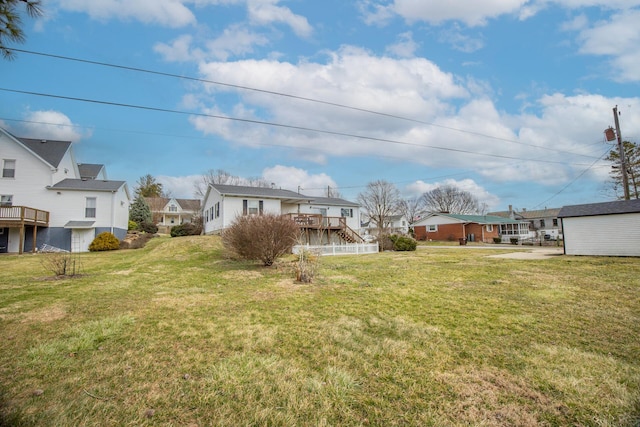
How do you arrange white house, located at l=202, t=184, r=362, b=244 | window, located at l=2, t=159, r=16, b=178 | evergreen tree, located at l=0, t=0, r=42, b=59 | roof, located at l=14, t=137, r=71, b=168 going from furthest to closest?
white house, located at l=202, t=184, r=362, b=244 < roof, located at l=14, t=137, r=71, b=168 < window, located at l=2, t=159, r=16, b=178 < evergreen tree, located at l=0, t=0, r=42, b=59

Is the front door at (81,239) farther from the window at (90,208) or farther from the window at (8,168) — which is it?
the window at (8,168)

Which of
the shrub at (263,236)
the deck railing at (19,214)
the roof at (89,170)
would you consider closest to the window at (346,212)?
the shrub at (263,236)

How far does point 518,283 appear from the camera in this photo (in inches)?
319

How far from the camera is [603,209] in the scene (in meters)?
16.2

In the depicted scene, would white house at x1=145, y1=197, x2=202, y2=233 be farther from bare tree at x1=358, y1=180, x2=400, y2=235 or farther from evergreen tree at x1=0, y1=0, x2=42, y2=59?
evergreen tree at x1=0, y1=0, x2=42, y2=59

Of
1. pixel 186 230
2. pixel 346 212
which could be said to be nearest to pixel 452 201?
pixel 346 212

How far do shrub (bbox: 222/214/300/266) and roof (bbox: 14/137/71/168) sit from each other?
2007 cm

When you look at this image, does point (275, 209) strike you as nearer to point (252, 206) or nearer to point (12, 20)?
point (252, 206)

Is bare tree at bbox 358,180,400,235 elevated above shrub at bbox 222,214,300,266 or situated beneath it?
elevated above

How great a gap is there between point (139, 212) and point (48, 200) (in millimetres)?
14168

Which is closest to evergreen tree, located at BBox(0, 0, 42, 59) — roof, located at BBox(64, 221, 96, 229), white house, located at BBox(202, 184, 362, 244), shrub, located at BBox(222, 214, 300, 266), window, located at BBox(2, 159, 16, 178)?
shrub, located at BBox(222, 214, 300, 266)

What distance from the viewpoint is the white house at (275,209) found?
880 inches

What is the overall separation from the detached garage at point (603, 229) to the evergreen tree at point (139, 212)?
4015 centimetres

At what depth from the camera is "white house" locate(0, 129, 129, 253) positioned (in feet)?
68.6
